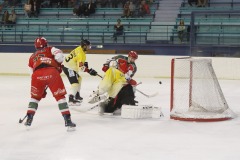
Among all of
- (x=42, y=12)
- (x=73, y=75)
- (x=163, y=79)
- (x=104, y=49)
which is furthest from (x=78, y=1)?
(x=73, y=75)

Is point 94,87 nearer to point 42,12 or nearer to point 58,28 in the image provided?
point 58,28

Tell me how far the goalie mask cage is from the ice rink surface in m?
0.21

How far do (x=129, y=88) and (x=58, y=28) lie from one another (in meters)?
9.75

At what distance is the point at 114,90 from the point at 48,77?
53.4 inches

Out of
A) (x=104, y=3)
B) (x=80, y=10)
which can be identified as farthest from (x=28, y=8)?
(x=104, y=3)

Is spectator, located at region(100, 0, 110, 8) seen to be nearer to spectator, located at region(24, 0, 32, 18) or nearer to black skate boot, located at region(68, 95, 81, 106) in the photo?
spectator, located at region(24, 0, 32, 18)

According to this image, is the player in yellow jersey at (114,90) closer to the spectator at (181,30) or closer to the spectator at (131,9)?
the spectator at (181,30)

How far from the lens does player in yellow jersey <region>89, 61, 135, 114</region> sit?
21.9 ft

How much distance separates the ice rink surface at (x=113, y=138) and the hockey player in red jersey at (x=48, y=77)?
0.88 feet

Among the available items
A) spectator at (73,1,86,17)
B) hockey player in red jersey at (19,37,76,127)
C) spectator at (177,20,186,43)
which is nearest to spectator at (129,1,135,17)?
spectator at (73,1,86,17)

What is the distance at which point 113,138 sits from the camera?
17.4ft

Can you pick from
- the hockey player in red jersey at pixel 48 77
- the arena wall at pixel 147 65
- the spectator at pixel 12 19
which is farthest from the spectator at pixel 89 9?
A: the hockey player in red jersey at pixel 48 77

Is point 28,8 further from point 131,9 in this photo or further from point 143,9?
point 143,9

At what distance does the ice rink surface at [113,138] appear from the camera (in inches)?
178
